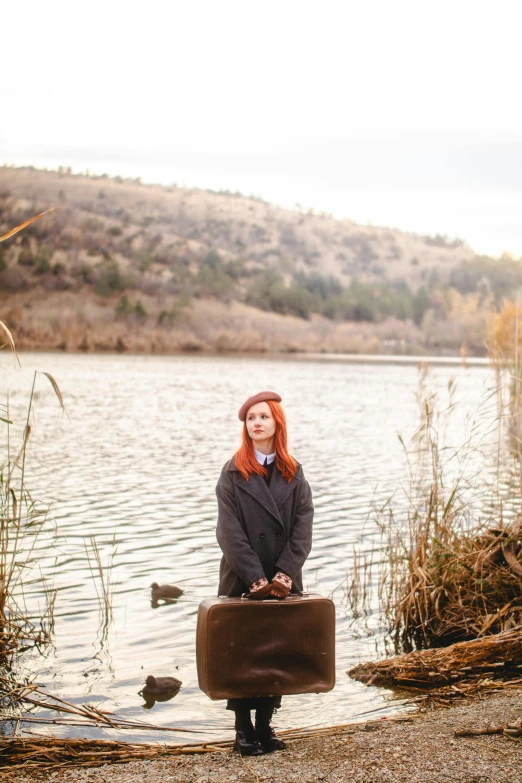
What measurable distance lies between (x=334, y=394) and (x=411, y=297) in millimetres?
53977

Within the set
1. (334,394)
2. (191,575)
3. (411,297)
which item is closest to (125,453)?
(191,575)

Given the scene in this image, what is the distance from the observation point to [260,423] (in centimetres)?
425

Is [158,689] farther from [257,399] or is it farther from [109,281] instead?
[109,281]

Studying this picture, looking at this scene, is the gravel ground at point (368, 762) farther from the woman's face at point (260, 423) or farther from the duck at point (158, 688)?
the duck at point (158, 688)

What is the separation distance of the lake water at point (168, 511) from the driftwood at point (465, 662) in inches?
9.2

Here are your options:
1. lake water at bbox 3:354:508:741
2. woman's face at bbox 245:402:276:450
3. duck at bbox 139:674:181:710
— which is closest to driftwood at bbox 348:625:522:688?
lake water at bbox 3:354:508:741

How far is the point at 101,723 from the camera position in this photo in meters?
5.12

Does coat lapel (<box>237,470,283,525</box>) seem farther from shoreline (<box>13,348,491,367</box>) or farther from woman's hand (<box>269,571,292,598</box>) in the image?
shoreline (<box>13,348,491,367</box>)

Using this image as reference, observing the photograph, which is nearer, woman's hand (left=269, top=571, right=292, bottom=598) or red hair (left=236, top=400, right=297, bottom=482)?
woman's hand (left=269, top=571, right=292, bottom=598)

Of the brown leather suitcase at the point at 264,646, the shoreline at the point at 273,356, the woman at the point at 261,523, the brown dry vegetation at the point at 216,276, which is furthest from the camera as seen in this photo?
the brown dry vegetation at the point at 216,276

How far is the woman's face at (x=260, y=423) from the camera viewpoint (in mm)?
4250

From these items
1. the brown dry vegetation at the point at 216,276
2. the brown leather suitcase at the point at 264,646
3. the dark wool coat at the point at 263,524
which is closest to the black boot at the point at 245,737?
the brown leather suitcase at the point at 264,646

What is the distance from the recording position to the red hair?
4.22m

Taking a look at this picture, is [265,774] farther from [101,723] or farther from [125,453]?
[125,453]
